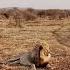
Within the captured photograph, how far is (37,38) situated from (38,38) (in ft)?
0.14

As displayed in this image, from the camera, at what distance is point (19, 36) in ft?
Answer: 29.8

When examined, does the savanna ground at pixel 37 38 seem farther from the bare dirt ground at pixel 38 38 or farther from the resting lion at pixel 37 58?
the resting lion at pixel 37 58

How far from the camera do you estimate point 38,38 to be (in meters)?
8.73

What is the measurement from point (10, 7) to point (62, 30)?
2.42 metres

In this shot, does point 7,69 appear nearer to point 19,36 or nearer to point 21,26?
point 19,36

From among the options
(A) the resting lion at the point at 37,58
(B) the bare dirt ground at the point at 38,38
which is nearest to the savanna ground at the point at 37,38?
(B) the bare dirt ground at the point at 38,38

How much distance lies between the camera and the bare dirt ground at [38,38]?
674 centimetres

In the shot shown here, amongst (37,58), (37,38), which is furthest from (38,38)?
(37,58)

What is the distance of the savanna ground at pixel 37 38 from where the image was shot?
6.75 m

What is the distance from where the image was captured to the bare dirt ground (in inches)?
265

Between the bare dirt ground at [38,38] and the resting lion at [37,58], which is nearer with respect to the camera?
the resting lion at [37,58]

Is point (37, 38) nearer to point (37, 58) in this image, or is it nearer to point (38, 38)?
point (38, 38)

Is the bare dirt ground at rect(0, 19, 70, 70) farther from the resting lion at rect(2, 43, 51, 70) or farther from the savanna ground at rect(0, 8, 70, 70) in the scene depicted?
the resting lion at rect(2, 43, 51, 70)

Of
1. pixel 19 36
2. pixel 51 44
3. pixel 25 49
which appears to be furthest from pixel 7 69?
pixel 19 36
